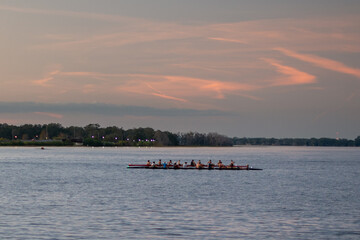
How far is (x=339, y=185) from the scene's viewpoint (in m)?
72.7

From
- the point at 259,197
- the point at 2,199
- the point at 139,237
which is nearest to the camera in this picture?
the point at 139,237

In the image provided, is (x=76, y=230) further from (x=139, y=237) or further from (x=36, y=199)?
(x=36, y=199)

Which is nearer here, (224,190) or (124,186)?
(224,190)

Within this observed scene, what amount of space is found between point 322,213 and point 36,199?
2574cm

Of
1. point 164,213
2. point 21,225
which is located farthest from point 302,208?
point 21,225

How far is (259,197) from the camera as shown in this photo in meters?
54.5

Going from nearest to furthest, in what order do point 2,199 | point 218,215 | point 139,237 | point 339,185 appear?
1. point 139,237
2. point 218,215
3. point 2,199
4. point 339,185

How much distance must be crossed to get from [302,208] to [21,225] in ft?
75.4

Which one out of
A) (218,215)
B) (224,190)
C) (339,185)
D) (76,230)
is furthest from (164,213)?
(339,185)

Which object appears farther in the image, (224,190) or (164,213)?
(224,190)

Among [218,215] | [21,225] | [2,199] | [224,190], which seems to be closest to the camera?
[21,225]

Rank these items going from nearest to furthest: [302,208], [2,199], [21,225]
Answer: [21,225] → [302,208] → [2,199]

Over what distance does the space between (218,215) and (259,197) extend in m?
15.4

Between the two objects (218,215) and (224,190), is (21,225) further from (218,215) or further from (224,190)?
(224,190)
